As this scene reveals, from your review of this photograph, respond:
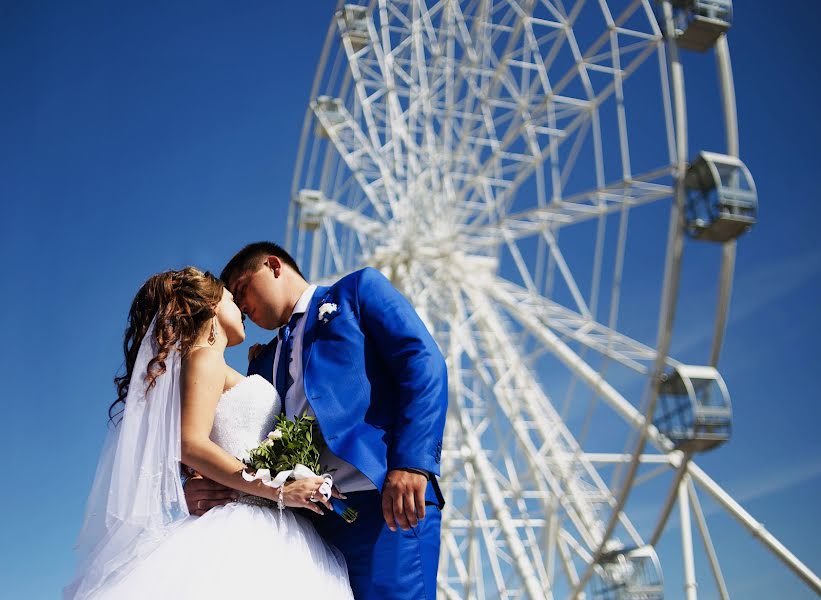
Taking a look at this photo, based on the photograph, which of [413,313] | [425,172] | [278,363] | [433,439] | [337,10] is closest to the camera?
[433,439]

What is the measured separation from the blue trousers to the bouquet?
0.06m

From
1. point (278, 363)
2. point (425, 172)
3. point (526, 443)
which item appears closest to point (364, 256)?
point (425, 172)

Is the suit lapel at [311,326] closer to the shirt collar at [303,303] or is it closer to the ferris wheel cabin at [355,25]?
the shirt collar at [303,303]

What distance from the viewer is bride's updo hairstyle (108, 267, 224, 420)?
8.06 feet

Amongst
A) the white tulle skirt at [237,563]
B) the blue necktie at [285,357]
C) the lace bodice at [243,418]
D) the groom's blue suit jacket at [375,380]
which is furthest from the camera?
the blue necktie at [285,357]

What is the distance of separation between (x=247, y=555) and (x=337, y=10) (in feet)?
49.7

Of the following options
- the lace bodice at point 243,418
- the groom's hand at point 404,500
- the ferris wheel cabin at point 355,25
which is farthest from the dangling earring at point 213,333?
the ferris wheel cabin at point 355,25

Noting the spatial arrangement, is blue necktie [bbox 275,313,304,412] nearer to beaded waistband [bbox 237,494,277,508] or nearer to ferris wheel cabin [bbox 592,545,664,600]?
beaded waistband [bbox 237,494,277,508]

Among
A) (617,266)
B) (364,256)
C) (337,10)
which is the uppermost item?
(337,10)

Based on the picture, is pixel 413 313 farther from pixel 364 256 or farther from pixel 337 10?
pixel 337 10

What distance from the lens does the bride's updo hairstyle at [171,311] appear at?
96.7 inches

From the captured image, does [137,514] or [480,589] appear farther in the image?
[480,589]

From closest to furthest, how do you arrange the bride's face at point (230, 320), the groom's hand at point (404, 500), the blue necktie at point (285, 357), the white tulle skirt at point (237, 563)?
1. the white tulle skirt at point (237, 563)
2. the groom's hand at point (404, 500)
3. the bride's face at point (230, 320)
4. the blue necktie at point (285, 357)

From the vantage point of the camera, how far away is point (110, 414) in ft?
8.80
